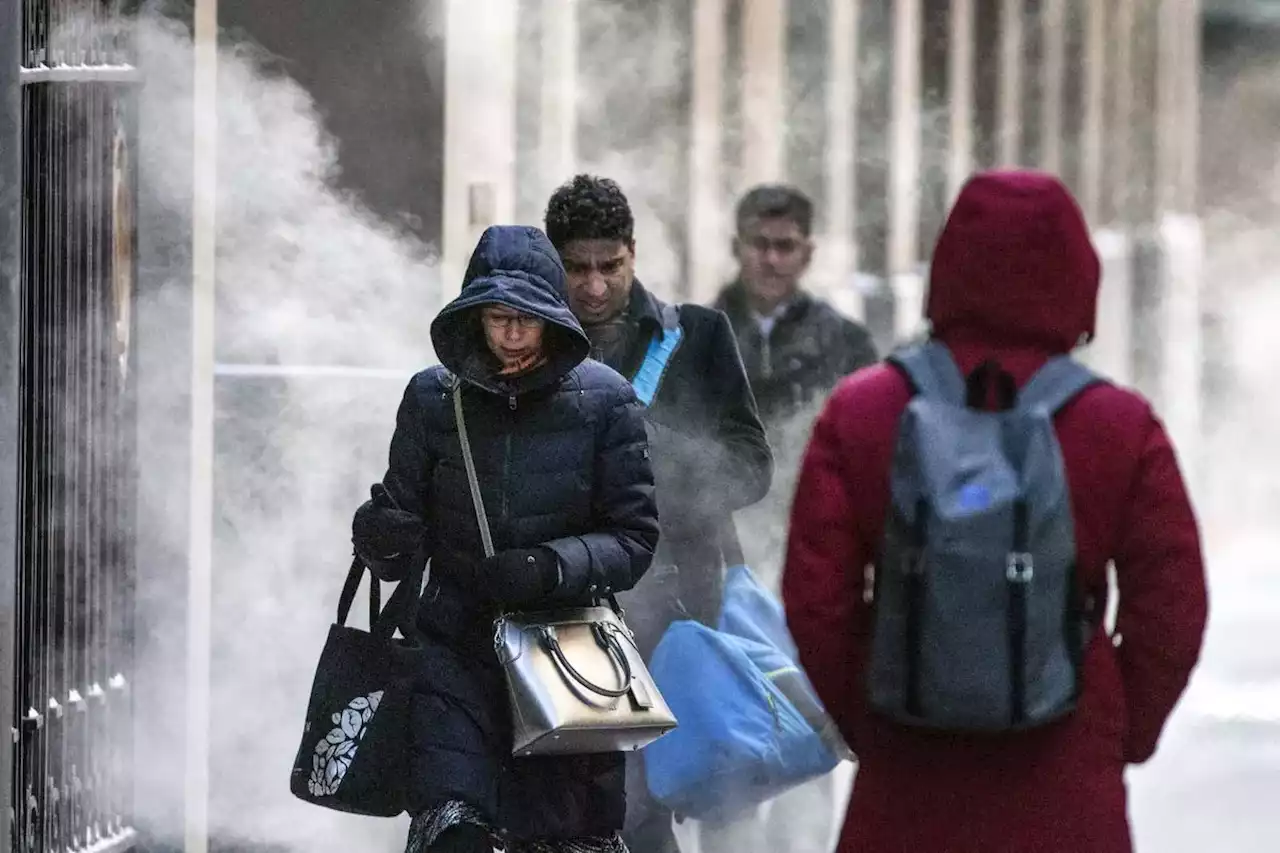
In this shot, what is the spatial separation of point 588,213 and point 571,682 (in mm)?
1271

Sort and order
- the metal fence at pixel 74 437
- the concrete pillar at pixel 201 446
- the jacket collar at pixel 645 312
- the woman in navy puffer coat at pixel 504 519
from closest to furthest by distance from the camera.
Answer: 1. the woman in navy puffer coat at pixel 504 519
2. the jacket collar at pixel 645 312
3. the metal fence at pixel 74 437
4. the concrete pillar at pixel 201 446

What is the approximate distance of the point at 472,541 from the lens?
506 centimetres

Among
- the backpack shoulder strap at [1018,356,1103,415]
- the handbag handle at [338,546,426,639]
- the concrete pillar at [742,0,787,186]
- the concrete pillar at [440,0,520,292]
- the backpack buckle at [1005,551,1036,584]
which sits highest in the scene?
the concrete pillar at [742,0,787,186]

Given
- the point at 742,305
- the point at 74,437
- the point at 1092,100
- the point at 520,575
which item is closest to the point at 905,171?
the point at 1092,100

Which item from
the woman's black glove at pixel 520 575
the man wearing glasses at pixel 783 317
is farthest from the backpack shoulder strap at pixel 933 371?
the man wearing glasses at pixel 783 317

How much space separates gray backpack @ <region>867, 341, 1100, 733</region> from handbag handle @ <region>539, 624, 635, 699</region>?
996 millimetres

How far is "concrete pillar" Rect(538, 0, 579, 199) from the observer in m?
9.45

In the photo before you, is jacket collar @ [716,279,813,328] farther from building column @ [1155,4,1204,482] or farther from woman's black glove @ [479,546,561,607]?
building column @ [1155,4,1204,482]

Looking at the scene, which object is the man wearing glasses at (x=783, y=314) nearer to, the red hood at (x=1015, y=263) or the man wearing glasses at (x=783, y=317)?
the man wearing glasses at (x=783, y=317)

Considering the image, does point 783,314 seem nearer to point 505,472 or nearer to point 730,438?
point 730,438

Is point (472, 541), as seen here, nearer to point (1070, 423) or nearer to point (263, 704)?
point (1070, 423)

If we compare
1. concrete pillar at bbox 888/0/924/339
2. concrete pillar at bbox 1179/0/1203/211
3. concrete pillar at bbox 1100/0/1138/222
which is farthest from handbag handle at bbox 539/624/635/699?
concrete pillar at bbox 1179/0/1203/211

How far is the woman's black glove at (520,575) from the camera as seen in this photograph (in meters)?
4.94

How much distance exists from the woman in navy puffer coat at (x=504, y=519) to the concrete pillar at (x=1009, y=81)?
38.0 feet
